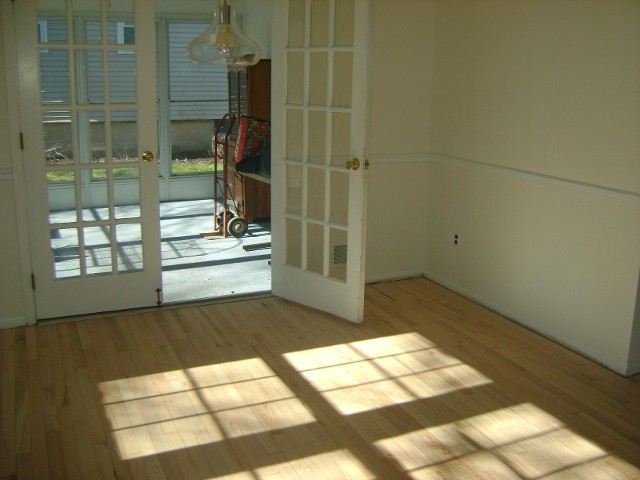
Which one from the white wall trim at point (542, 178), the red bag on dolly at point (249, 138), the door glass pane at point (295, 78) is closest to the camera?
the white wall trim at point (542, 178)

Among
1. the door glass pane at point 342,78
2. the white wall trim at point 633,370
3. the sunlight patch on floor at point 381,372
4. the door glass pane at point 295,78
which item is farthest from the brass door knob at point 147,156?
the white wall trim at point 633,370

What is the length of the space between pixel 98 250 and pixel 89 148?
0.61 m

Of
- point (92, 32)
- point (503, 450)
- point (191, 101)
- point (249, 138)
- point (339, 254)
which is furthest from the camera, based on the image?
point (191, 101)

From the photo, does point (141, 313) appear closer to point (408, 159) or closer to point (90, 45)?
point (90, 45)

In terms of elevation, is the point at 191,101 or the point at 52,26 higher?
the point at 52,26

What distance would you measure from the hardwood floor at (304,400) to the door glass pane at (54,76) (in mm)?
1344

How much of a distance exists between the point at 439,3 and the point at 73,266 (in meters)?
2.98

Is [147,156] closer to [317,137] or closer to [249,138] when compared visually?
[317,137]

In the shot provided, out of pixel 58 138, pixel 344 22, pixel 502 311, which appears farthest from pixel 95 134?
pixel 502 311

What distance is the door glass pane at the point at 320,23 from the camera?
169 inches

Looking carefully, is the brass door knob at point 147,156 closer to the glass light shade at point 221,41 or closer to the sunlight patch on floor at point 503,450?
the glass light shade at point 221,41

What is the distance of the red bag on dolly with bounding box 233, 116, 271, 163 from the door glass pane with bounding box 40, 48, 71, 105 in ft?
6.55

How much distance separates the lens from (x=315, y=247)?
4672mm

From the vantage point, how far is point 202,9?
7.51m
